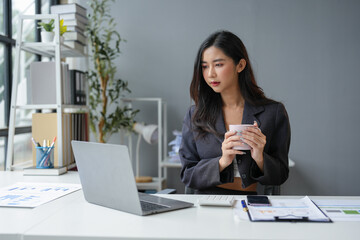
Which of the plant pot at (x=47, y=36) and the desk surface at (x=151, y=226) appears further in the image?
the plant pot at (x=47, y=36)

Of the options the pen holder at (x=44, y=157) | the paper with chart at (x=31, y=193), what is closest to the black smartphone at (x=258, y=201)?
the paper with chart at (x=31, y=193)

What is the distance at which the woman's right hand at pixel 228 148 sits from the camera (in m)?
1.57

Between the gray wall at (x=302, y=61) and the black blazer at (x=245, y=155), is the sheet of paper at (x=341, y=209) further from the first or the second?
the gray wall at (x=302, y=61)

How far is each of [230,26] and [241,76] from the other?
198 centimetres

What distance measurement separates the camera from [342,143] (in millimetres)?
3855

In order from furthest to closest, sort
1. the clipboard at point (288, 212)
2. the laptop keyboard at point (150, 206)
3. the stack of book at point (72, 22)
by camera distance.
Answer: the stack of book at point (72, 22)
the laptop keyboard at point (150, 206)
the clipboard at point (288, 212)

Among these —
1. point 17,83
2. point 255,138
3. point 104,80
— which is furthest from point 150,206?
point 104,80

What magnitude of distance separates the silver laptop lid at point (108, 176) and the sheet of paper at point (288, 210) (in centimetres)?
39

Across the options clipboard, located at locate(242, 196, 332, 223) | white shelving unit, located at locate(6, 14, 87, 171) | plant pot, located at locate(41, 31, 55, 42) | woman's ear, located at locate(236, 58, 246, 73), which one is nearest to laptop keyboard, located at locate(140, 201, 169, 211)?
clipboard, located at locate(242, 196, 332, 223)

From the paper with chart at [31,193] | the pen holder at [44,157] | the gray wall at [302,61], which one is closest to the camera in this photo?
the paper with chart at [31,193]

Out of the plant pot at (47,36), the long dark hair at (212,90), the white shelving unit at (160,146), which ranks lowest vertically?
the white shelving unit at (160,146)

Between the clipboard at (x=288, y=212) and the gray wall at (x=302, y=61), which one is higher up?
the gray wall at (x=302, y=61)

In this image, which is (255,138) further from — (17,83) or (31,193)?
(17,83)

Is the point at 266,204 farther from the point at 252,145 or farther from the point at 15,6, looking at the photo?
the point at 15,6
